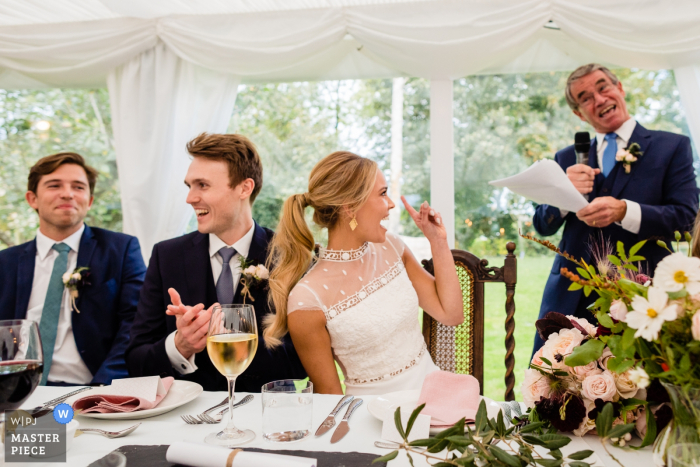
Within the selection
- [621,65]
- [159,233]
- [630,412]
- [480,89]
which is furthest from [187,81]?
[630,412]

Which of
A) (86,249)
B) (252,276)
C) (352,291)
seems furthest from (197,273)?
→ (86,249)

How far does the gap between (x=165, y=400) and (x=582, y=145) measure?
225 cm

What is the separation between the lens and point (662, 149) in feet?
8.61

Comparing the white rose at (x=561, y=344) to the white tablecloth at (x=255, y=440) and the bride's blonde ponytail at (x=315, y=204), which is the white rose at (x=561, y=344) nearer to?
the white tablecloth at (x=255, y=440)

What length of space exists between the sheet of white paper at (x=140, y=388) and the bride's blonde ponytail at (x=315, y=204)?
0.63 meters

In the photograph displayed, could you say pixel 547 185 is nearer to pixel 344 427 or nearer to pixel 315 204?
pixel 315 204

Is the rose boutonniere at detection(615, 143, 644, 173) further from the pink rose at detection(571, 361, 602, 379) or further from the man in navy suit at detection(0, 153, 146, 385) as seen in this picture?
the man in navy suit at detection(0, 153, 146, 385)

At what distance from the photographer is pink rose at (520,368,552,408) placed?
1.07 metres

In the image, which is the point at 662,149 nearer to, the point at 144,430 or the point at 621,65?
the point at 621,65

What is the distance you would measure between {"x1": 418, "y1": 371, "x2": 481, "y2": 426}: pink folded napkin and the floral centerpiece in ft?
0.45

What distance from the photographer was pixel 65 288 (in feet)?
8.52

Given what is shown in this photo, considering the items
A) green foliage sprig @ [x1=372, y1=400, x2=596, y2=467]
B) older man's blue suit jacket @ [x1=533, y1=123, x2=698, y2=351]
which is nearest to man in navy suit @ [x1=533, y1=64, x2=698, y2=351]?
older man's blue suit jacket @ [x1=533, y1=123, x2=698, y2=351]

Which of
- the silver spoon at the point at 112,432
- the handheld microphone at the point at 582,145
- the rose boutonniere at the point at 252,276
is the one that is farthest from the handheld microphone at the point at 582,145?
the silver spoon at the point at 112,432

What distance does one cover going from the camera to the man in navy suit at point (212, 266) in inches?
78.6
